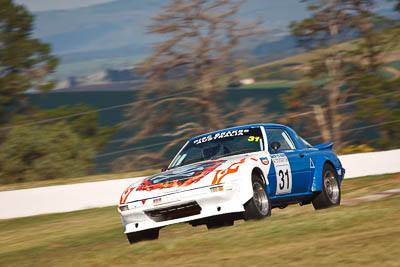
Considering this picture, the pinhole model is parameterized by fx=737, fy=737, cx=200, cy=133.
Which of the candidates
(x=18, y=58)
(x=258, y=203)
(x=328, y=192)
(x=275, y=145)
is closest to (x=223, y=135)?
(x=275, y=145)

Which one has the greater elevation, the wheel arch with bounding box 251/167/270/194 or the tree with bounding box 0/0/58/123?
the wheel arch with bounding box 251/167/270/194

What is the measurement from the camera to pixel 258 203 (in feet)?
31.5

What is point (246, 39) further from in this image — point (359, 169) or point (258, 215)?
point (258, 215)

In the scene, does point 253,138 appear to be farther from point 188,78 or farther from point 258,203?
point 188,78

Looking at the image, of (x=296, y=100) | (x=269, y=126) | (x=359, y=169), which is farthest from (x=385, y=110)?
(x=269, y=126)

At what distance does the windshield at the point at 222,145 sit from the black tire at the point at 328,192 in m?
1.50

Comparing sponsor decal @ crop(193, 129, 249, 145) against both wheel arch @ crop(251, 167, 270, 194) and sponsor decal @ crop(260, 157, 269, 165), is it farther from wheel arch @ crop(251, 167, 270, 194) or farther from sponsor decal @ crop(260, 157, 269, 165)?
wheel arch @ crop(251, 167, 270, 194)

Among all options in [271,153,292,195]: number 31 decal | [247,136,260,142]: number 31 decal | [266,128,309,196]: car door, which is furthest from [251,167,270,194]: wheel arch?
[247,136,260,142]: number 31 decal

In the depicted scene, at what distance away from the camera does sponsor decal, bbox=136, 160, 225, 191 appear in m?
9.30

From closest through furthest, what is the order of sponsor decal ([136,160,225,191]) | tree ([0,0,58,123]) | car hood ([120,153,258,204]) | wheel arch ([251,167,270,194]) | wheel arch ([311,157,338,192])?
car hood ([120,153,258,204])
sponsor decal ([136,160,225,191])
wheel arch ([251,167,270,194])
wheel arch ([311,157,338,192])
tree ([0,0,58,123])

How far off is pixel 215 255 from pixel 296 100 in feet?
98.7

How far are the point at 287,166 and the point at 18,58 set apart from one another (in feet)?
107

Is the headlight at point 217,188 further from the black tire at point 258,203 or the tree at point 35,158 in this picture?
the tree at point 35,158

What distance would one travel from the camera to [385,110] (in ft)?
111
